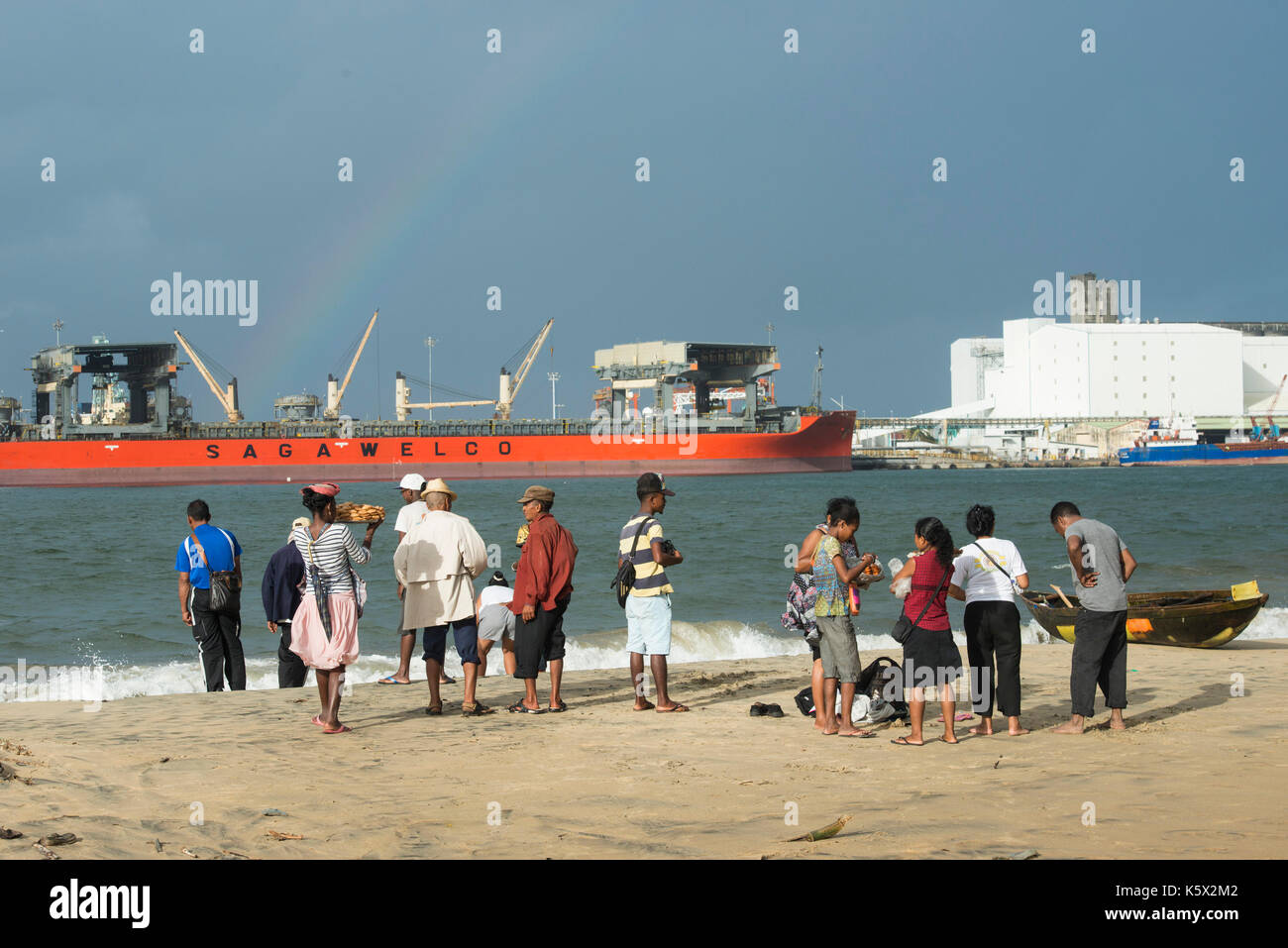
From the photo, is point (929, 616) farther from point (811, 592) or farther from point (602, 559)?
point (602, 559)

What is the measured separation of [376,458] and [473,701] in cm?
5725

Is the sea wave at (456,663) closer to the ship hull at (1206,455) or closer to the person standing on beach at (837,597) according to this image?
→ the person standing on beach at (837,597)

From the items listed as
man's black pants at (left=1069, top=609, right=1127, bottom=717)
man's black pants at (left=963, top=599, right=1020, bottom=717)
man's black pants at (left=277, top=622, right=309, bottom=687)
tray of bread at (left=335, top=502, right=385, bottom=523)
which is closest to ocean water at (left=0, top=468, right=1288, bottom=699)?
man's black pants at (left=277, top=622, right=309, bottom=687)

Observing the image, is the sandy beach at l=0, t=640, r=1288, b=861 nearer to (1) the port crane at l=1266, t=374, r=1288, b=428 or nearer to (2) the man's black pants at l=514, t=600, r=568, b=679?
(2) the man's black pants at l=514, t=600, r=568, b=679

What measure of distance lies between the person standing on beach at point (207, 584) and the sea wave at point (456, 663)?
37.3 inches

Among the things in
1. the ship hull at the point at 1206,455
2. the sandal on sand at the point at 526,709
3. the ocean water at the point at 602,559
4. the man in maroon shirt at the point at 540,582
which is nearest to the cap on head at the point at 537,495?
the man in maroon shirt at the point at 540,582

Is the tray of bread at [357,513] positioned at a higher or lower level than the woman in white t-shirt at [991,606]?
higher

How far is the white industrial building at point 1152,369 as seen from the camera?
294ft

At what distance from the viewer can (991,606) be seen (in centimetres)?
678

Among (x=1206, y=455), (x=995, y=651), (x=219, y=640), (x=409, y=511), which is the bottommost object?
(x=219, y=640)

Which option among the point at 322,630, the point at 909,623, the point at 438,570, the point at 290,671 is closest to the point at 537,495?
the point at 438,570

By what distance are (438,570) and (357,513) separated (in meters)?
0.72

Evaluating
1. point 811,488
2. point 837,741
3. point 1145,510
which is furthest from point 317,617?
point 811,488

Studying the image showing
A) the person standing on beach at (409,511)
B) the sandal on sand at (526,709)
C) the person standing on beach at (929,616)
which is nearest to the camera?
the person standing on beach at (929,616)
